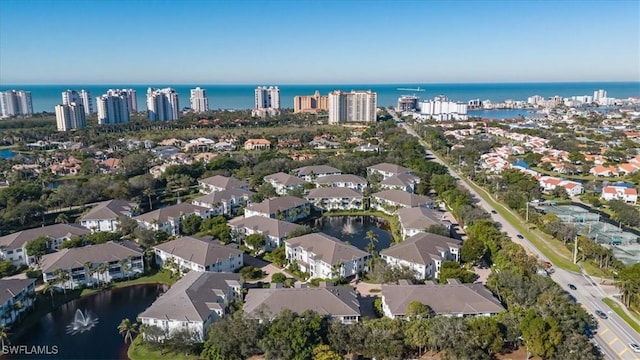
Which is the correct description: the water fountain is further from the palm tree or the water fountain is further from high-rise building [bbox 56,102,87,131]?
high-rise building [bbox 56,102,87,131]

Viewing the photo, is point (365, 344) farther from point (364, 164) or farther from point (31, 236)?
point (364, 164)

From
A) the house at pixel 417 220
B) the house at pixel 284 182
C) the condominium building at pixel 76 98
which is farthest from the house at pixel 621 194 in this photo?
the condominium building at pixel 76 98

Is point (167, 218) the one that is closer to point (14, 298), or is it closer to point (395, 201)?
point (14, 298)

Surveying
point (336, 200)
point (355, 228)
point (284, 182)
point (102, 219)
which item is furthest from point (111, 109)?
point (355, 228)

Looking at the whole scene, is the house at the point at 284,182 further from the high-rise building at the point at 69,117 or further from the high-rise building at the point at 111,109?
the high-rise building at the point at 111,109

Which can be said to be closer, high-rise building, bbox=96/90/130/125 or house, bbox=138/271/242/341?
house, bbox=138/271/242/341

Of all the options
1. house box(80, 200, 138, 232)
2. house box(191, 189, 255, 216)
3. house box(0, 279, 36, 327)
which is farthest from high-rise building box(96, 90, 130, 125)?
house box(0, 279, 36, 327)

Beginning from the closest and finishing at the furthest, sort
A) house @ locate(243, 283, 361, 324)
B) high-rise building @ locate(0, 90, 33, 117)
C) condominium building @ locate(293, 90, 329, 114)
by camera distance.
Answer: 1. house @ locate(243, 283, 361, 324)
2. high-rise building @ locate(0, 90, 33, 117)
3. condominium building @ locate(293, 90, 329, 114)
